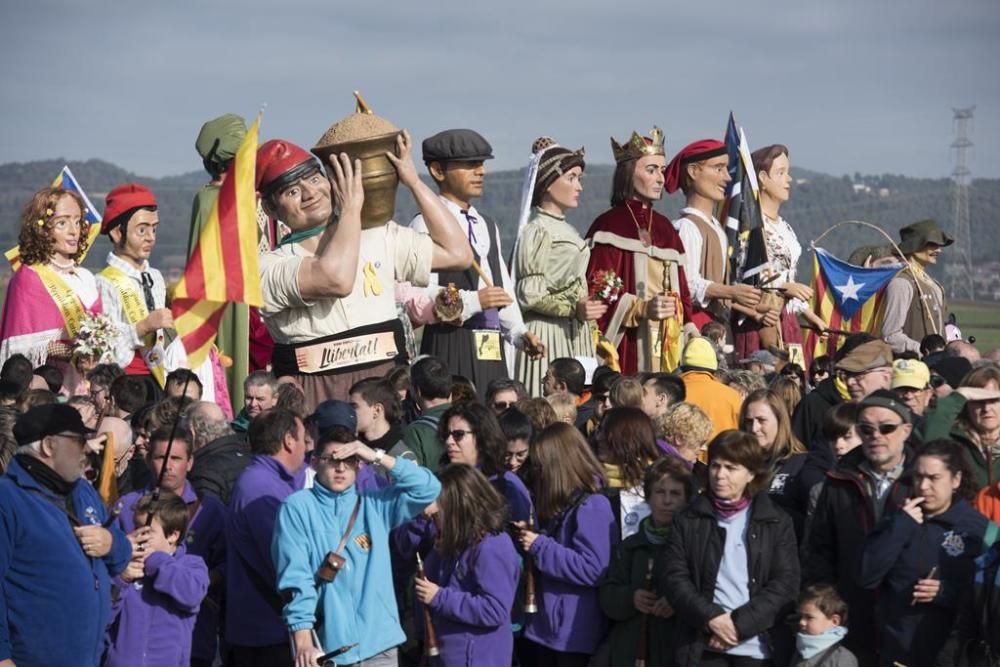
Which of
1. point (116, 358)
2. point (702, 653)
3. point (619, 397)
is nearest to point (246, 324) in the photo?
point (116, 358)

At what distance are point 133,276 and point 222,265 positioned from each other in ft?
12.7

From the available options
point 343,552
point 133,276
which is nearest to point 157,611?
point 343,552

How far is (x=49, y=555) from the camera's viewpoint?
23.9 ft

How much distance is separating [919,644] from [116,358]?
5.66 m

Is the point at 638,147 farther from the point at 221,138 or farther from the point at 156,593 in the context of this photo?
the point at 156,593

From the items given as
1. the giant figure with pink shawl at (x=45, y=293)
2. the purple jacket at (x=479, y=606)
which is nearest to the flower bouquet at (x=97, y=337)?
the giant figure with pink shawl at (x=45, y=293)


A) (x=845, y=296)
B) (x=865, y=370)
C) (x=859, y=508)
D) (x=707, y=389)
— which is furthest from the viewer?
(x=845, y=296)

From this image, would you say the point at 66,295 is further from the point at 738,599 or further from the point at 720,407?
the point at 738,599

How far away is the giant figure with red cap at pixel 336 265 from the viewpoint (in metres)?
9.20

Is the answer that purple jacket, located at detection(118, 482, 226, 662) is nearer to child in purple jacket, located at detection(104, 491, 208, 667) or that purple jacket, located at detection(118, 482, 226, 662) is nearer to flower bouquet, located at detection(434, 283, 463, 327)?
child in purple jacket, located at detection(104, 491, 208, 667)

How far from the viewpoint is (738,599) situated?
7.82m

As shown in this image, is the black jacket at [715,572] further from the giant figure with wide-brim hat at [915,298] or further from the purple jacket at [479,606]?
the giant figure with wide-brim hat at [915,298]

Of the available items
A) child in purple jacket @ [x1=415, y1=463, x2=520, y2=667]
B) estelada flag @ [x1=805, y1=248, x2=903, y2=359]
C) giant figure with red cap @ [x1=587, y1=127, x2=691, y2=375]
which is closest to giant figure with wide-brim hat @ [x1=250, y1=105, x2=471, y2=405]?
child in purple jacket @ [x1=415, y1=463, x2=520, y2=667]

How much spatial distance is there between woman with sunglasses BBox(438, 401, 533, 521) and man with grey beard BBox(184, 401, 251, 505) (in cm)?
114
